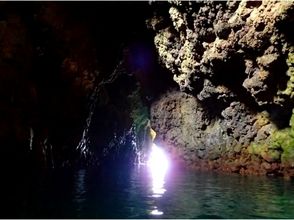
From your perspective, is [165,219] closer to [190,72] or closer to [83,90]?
[190,72]

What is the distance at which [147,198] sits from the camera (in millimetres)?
10148

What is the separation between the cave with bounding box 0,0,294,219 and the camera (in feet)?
40.7

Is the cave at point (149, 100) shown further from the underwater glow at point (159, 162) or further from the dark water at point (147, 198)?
the underwater glow at point (159, 162)

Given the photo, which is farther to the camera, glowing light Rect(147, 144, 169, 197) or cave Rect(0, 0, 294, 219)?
cave Rect(0, 0, 294, 219)

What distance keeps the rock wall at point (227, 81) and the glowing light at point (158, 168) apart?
0.94 m

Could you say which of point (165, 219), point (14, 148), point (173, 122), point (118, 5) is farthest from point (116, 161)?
point (165, 219)

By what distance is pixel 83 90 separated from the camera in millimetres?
17688

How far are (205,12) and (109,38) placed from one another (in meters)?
5.53

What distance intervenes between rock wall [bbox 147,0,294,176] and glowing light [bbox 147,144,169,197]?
0.94 metres

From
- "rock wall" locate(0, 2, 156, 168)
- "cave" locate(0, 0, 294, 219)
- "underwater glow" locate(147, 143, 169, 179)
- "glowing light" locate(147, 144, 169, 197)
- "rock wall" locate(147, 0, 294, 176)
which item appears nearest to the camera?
"glowing light" locate(147, 144, 169, 197)

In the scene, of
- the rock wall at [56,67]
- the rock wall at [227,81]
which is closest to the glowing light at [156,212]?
the rock wall at [227,81]

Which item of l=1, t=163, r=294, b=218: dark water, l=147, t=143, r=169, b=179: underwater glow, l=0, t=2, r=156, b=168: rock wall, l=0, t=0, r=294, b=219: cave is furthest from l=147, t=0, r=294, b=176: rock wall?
l=1, t=163, r=294, b=218: dark water

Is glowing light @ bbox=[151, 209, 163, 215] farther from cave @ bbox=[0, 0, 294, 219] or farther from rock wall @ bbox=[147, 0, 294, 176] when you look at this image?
rock wall @ bbox=[147, 0, 294, 176]

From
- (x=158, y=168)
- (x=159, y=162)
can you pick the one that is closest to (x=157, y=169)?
(x=158, y=168)
